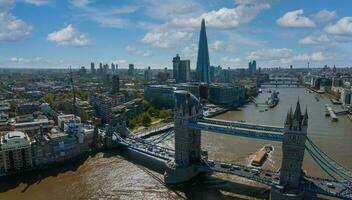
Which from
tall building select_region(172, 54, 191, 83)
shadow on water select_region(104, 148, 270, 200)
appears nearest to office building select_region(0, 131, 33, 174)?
shadow on water select_region(104, 148, 270, 200)

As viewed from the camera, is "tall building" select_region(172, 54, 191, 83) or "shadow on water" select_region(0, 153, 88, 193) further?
"tall building" select_region(172, 54, 191, 83)

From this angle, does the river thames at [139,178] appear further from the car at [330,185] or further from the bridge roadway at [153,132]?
the bridge roadway at [153,132]

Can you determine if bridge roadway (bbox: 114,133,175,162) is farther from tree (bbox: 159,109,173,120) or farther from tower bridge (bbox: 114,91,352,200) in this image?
tree (bbox: 159,109,173,120)

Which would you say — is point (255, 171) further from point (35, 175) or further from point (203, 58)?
point (203, 58)

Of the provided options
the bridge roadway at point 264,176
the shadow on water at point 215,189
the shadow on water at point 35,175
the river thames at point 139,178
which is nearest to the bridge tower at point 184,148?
the shadow on water at point 215,189

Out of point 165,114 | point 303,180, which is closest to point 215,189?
point 303,180

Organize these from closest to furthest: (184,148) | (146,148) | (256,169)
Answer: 1. (256,169)
2. (184,148)
3. (146,148)
